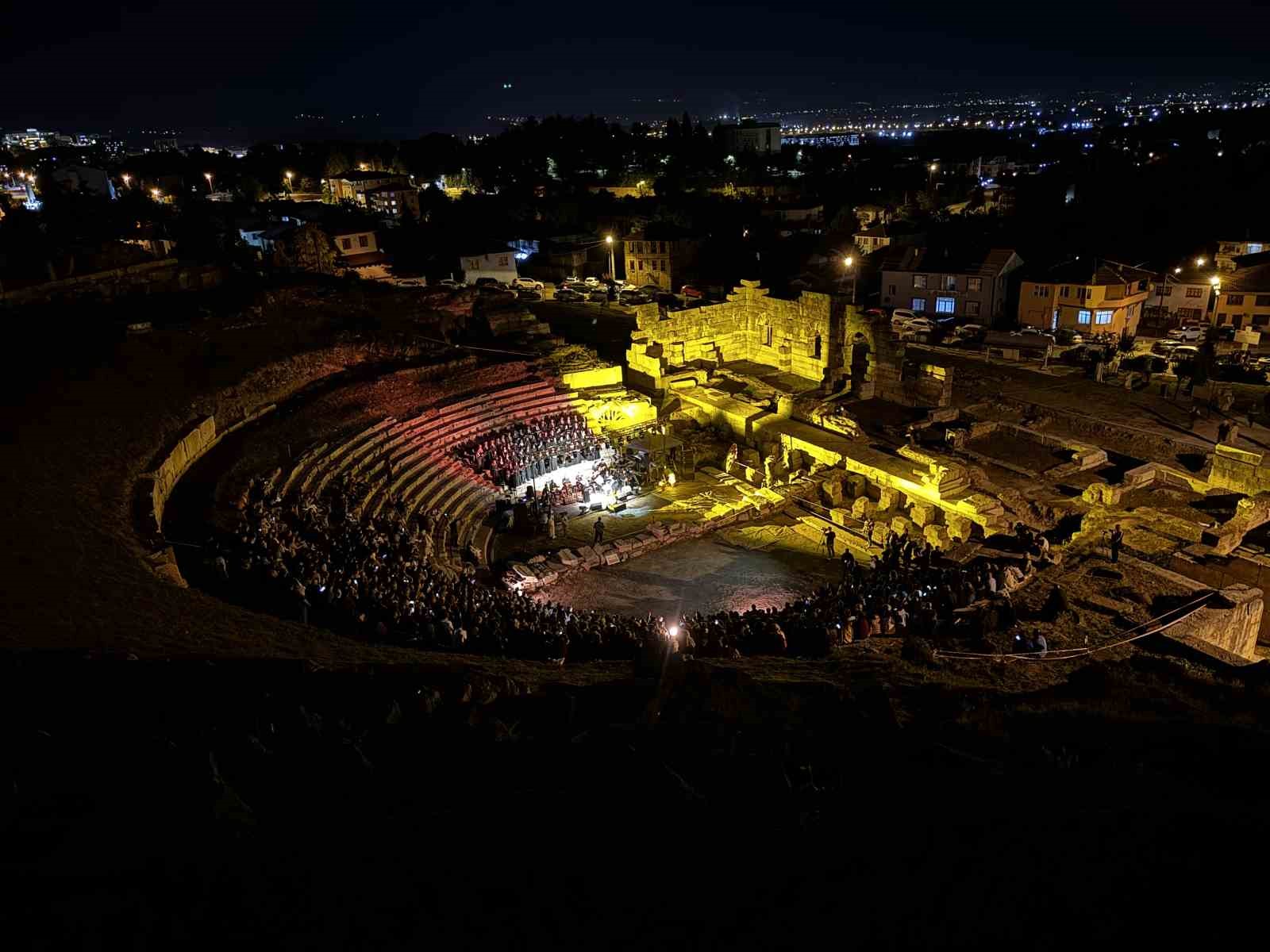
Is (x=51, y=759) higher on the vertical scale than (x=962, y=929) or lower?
higher

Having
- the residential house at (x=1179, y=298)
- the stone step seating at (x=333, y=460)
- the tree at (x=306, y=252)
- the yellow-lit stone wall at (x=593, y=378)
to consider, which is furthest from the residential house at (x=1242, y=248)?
the tree at (x=306, y=252)

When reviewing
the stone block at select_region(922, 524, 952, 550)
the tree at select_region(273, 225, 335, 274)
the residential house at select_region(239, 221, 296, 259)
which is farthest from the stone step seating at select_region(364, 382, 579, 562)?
the residential house at select_region(239, 221, 296, 259)

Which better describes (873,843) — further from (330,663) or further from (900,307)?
(900,307)

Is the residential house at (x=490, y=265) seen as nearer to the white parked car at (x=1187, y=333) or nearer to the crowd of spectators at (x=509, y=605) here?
the crowd of spectators at (x=509, y=605)

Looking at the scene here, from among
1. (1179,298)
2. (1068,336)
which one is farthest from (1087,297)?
(1179,298)

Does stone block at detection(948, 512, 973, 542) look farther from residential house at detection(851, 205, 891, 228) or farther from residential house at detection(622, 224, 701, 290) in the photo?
residential house at detection(851, 205, 891, 228)

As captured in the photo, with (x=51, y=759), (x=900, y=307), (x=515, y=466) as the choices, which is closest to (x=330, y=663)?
(x=51, y=759)
